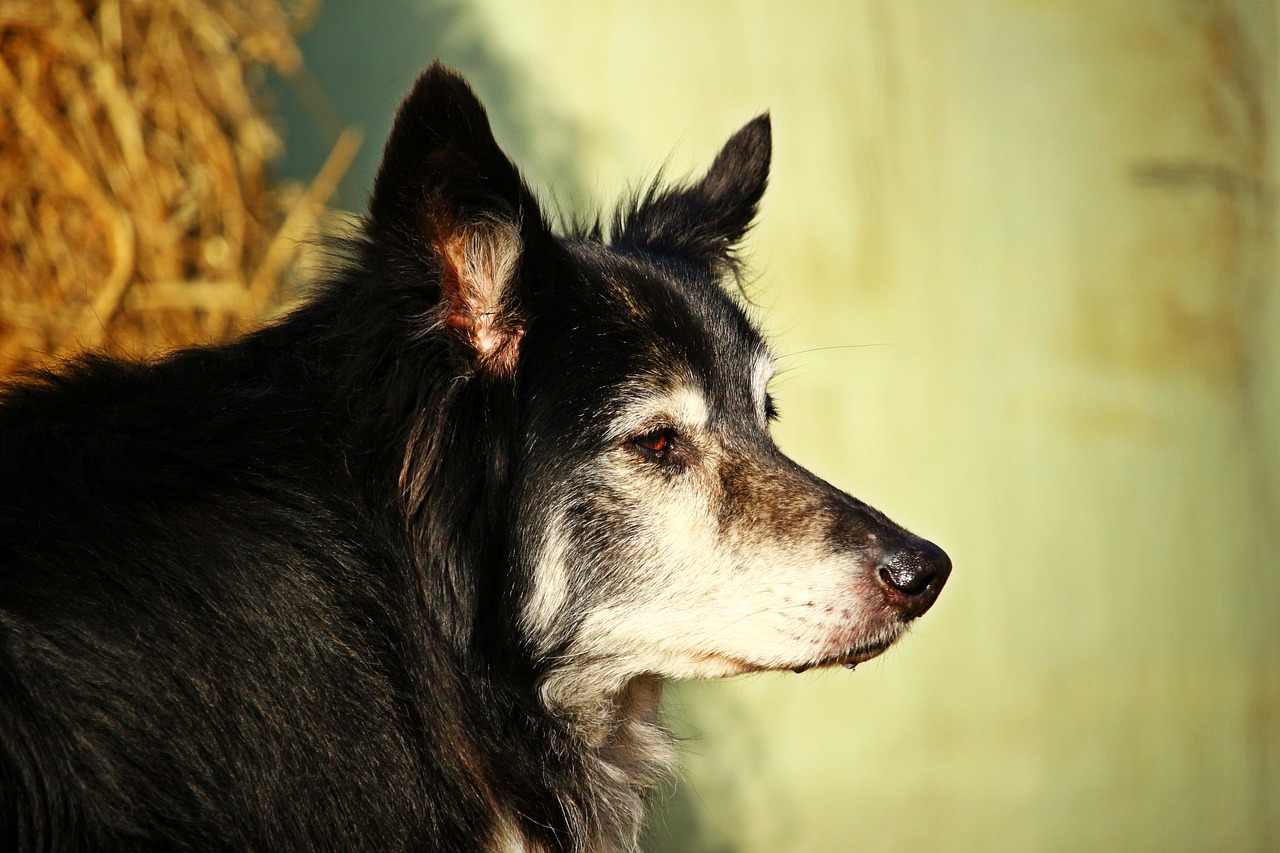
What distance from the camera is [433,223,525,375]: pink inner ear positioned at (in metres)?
2.24

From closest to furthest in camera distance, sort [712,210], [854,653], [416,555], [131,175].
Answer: [416,555] < [854,653] < [712,210] < [131,175]

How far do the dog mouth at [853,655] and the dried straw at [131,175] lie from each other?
202cm

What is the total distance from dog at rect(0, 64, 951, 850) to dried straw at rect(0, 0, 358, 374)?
3.49ft

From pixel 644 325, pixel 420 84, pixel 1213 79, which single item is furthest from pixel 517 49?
pixel 1213 79

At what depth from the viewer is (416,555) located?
7.55ft

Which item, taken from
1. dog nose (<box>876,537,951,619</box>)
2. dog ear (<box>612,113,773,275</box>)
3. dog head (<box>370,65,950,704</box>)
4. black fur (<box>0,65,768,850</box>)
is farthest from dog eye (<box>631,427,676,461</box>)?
dog ear (<box>612,113,773,275</box>)

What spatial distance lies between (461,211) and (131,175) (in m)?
1.78

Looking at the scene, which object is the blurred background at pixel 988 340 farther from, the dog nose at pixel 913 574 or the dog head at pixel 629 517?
the dog nose at pixel 913 574

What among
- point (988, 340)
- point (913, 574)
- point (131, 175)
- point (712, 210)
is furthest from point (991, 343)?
point (131, 175)

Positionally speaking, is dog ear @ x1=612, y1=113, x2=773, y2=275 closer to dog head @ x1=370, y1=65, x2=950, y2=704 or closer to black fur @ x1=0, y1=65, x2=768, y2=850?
dog head @ x1=370, y1=65, x2=950, y2=704

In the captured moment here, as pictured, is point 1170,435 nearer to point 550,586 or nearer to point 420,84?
point 550,586

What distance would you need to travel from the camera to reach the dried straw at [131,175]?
3.31 meters

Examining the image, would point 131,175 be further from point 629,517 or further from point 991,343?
point 991,343

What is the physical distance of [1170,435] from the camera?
15.6 feet
